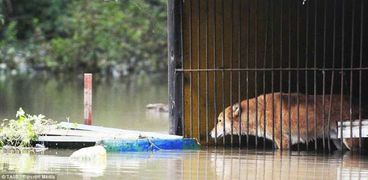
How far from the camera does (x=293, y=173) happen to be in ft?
34.2

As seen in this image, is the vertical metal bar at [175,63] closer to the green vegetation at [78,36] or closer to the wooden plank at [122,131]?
the wooden plank at [122,131]

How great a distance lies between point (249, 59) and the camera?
13.6 m

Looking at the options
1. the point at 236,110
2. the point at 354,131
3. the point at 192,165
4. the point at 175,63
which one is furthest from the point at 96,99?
the point at 192,165

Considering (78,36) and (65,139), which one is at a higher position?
(78,36)

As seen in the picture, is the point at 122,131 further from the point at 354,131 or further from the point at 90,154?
the point at 354,131

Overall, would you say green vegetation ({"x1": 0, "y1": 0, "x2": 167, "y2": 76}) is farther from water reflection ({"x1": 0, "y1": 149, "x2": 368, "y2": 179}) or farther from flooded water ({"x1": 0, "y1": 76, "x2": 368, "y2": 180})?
water reflection ({"x1": 0, "y1": 149, "x2": 368, "y2": 179})

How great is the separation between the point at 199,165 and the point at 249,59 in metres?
2.95

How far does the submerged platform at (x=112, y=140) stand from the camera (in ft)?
40.2

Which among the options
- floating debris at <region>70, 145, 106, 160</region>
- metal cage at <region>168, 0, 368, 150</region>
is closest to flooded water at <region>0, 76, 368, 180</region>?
floating debris at <region>70, 145, 106, 160</region>

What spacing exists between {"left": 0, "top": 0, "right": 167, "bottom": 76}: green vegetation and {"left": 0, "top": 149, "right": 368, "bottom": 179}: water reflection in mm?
25001

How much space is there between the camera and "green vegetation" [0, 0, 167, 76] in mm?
37281

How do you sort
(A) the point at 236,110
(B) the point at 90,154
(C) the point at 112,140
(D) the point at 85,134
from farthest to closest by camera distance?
(A) the point at 236,110
(D) the point at 85,134
(C) the point at 112,140
(B) the point at 90,154

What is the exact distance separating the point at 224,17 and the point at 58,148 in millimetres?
3075

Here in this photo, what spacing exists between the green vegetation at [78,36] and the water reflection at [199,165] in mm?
25001
